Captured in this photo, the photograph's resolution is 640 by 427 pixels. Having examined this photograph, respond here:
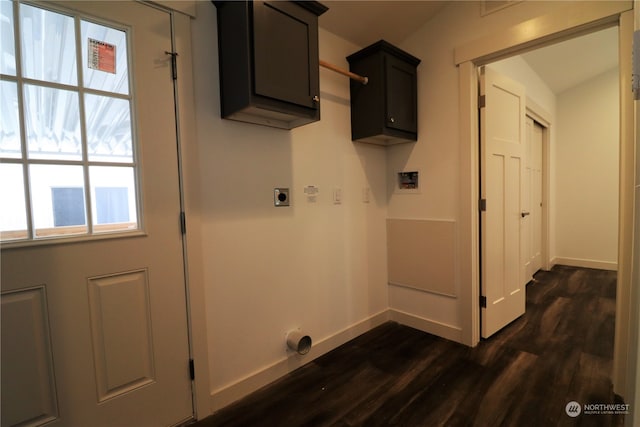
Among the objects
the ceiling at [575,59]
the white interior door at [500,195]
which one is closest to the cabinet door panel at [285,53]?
the white interior door at [500,195]

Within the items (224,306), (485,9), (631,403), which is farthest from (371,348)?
(485,9)

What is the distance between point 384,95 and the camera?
2246 millimetres

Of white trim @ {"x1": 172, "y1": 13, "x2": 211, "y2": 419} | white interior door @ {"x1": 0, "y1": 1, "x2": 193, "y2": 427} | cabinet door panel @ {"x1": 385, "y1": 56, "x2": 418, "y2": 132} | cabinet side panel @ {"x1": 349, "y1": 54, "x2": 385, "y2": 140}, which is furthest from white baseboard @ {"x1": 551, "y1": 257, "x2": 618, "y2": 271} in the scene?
white interior door @ {"x1": 0, "y1": 1, "x2": 193, "y2": 427}

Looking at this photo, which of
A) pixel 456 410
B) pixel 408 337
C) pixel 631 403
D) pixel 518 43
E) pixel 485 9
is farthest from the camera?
pixel 408 337

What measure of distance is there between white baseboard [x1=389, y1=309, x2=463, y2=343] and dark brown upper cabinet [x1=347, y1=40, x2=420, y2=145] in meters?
1.60

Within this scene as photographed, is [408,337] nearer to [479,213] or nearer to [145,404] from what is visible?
[479,213]

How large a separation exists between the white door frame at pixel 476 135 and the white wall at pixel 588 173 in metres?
3.69

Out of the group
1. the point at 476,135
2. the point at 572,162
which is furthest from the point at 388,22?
the point at 572,162

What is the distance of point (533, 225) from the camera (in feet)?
13.9

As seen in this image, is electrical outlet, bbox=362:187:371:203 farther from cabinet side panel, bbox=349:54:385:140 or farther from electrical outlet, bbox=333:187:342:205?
cabinet side panel, bbox=349:54:385:140

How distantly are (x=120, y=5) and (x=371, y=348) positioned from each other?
2.62 meters

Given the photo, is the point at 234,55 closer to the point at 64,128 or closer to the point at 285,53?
the point at 285,53

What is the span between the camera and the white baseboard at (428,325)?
2400 mm

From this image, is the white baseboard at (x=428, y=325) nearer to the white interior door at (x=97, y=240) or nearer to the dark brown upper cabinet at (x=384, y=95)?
the dark brown upper cabinet at (x=384, y=95)
